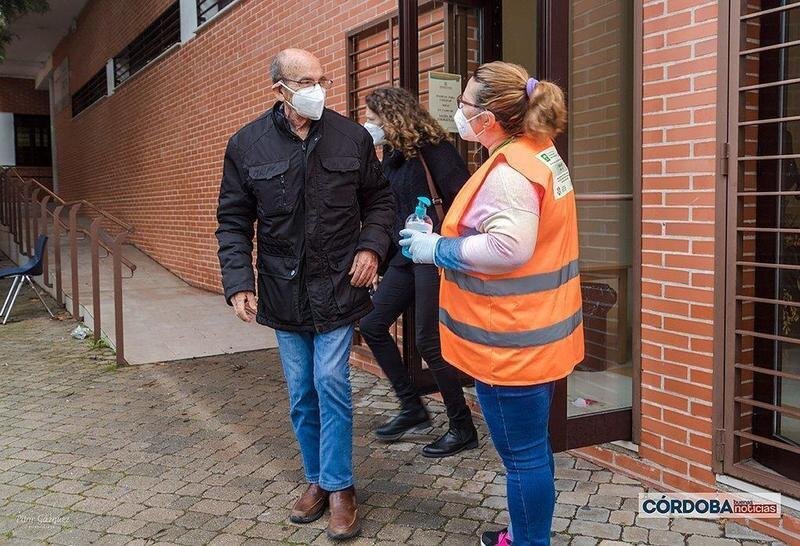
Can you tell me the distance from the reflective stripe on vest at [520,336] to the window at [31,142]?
89.6 feet

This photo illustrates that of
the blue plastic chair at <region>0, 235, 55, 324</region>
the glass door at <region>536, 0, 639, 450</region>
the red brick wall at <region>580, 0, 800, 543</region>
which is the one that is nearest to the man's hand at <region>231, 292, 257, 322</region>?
the glass door at <region>536, 0, 639, 450</region>

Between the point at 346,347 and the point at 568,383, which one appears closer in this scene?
the point at 346,347

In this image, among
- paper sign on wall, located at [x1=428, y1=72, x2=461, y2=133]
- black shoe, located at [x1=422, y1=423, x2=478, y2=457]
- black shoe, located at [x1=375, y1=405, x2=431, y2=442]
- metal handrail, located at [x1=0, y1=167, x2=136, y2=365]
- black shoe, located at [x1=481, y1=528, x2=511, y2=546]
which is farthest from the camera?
metal handrail, located at [x1=0, y1=167, x2=136, y2=365]

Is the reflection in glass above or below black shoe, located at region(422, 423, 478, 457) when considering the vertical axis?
above

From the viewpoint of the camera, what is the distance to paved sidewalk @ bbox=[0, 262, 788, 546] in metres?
3.09

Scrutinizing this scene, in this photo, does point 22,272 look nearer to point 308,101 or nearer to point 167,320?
point 167,320

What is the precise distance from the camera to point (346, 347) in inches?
124

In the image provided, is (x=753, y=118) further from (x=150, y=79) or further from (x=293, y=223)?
(x=150, y=79)

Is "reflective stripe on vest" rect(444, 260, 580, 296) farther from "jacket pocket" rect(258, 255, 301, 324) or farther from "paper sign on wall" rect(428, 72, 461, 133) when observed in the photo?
"paper sign on wall" rect(428, 72, 461, 133)

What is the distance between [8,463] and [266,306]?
199cm

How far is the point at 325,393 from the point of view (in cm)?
310

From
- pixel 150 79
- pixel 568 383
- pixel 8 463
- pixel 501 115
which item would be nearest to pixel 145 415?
pixel 8 463

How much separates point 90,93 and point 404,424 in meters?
16.3

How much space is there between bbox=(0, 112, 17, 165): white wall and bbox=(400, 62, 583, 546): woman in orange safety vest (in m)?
27.2
